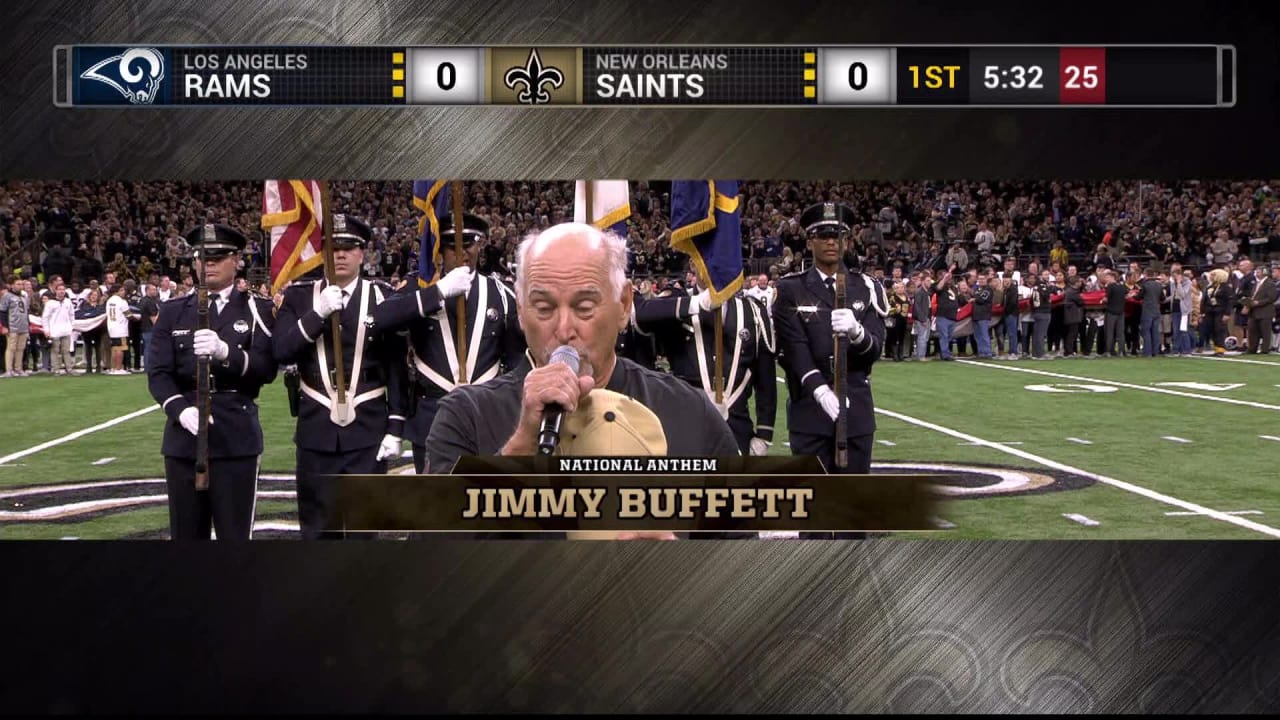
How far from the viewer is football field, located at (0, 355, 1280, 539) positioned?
888 cm

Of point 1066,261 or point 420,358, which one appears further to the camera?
point 1066,261

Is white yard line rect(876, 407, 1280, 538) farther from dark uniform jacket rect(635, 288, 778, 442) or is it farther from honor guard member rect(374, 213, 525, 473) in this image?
honor guard member rect(374, 213, 525, 473)

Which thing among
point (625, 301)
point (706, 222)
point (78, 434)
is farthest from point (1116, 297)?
point (625, 301)

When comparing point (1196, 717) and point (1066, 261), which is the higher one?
point (1066, 261)

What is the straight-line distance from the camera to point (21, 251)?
14.2 meters

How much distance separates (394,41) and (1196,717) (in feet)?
7.32

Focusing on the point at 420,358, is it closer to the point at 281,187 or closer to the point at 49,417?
the point at 281,187

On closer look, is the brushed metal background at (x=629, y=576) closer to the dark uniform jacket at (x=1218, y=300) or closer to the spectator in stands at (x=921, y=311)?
the spectator in stands at (x=921, y=311)

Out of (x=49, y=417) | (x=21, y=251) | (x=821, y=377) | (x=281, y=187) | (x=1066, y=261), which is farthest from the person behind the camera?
(x=1066, y=261)

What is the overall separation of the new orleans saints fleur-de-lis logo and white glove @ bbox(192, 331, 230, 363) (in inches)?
92.1

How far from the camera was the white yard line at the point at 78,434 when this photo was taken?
13427 mm

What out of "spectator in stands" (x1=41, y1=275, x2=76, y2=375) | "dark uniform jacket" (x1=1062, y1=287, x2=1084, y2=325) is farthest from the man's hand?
"dark uniform jacket" (x1=1062, y1=287, x2=1084, y2=325)

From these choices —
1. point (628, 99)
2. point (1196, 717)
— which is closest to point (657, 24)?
point (628, 99)

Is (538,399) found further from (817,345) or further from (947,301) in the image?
(947,301)
